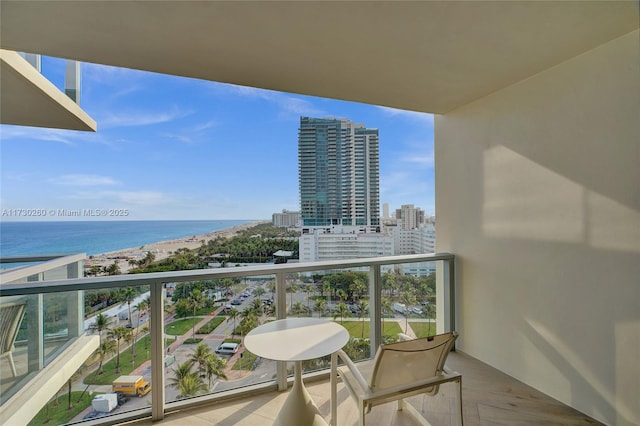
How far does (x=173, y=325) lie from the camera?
7.38 feet


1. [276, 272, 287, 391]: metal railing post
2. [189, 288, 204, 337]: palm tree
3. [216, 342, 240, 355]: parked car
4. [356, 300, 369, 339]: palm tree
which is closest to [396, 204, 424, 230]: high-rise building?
[356, 300, 369, 339]: palm tree

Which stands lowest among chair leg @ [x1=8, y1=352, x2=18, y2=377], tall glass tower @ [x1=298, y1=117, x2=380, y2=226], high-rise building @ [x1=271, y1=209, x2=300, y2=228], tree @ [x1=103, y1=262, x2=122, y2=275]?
chair leg @ [x1=8, y1=352, x2=18, y2=377]

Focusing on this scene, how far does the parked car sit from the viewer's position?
2381mm

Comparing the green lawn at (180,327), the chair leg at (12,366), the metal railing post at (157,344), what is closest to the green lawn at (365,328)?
the green lawn at (180,327)

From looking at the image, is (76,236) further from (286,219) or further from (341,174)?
(341,174)

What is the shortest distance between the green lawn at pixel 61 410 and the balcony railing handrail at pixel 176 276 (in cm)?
82

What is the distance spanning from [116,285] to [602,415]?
12.3 feet

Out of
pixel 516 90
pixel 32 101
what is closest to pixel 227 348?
pixel 32 101

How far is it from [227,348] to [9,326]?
153cm

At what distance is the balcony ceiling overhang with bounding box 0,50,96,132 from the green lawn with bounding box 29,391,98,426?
2.46 metres

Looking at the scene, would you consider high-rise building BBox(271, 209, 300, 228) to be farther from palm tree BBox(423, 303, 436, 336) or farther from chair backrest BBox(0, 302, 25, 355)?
chair backrest BBox(0, 302, 25, 355)

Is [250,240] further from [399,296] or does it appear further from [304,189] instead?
[399,296]

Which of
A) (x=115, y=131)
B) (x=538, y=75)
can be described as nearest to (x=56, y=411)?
(x=538, y=75)

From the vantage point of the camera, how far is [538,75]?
2.34 m
